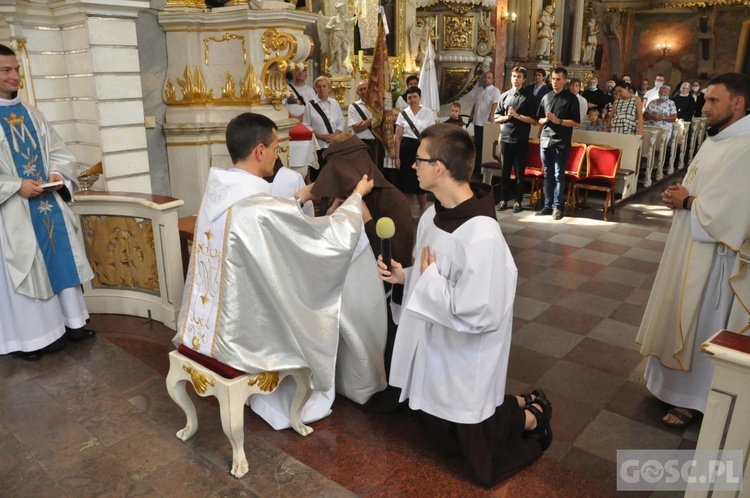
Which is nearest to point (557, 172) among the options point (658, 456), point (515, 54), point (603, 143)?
point (603, 143)

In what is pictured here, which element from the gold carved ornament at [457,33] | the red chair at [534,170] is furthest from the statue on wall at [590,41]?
the red chair at [534,170]

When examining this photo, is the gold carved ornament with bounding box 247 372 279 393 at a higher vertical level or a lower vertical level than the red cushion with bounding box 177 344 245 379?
lower

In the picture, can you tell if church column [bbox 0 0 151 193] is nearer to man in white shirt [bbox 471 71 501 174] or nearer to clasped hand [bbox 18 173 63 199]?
clasped hand [bbox 18 173 63 199]

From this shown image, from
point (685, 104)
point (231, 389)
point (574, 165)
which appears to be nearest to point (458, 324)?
point (231, 389)

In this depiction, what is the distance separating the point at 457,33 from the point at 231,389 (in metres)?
11.1

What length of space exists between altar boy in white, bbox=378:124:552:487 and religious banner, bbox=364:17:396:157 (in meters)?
3.16

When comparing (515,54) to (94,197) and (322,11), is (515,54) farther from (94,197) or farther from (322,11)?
(94,197)

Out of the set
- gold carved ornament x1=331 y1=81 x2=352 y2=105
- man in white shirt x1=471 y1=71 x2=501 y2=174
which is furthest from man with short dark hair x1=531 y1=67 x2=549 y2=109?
gold carved ornament x1=331 y1=81 x2=352 y2=105

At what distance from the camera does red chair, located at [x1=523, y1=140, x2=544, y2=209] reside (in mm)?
8219

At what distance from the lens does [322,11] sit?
7922mm

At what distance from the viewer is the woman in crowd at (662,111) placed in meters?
10.0

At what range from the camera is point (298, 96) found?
278 inches

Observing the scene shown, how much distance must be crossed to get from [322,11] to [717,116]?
6.08 meters

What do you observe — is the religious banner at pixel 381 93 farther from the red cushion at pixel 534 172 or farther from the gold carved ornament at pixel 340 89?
the red cushion at pixel 534 172
